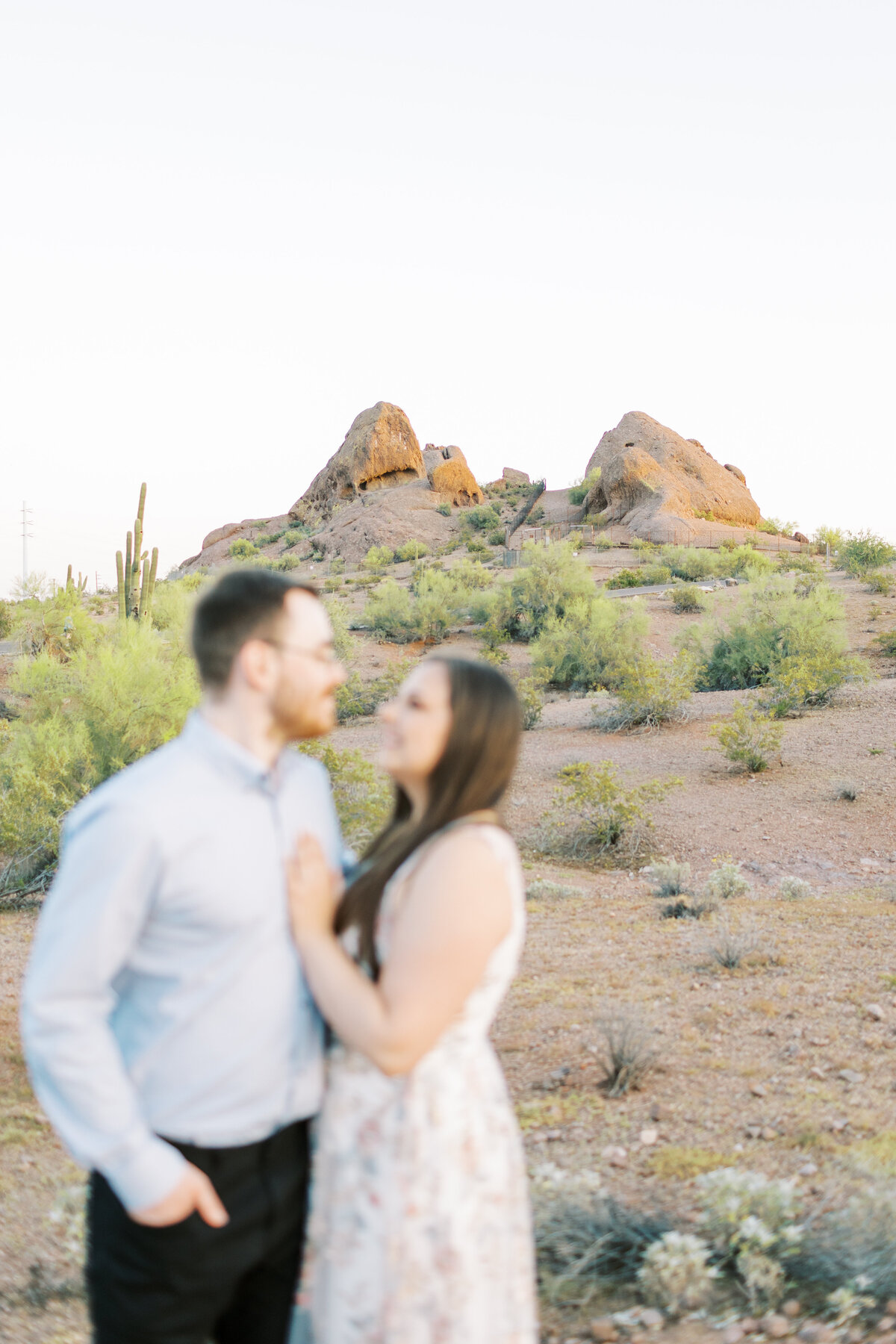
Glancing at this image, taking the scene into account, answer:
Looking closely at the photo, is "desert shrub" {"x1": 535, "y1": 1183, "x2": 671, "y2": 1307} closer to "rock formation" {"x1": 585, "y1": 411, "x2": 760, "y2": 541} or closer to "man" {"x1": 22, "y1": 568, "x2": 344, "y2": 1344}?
"man" {"x1": 22, "y1": 568, "x2": 344, "y2": 1344}

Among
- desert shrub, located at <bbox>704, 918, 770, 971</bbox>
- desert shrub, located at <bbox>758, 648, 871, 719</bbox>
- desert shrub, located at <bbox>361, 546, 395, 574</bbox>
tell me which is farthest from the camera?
desert shrub, located at <bbox>361, 546, 395, 574</bbox>

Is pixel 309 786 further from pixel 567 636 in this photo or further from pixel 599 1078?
pixel 567 636

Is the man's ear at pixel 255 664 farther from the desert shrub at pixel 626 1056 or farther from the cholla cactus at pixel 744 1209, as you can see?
the desert shrub at pixel 626 1056

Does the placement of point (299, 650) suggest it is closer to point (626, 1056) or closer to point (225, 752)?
point (225, 752)

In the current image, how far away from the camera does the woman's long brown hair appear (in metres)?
1.74

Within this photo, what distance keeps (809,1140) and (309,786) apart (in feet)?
10.7

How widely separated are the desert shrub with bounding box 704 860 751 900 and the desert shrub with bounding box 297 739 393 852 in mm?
2798

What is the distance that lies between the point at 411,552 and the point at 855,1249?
4587cm

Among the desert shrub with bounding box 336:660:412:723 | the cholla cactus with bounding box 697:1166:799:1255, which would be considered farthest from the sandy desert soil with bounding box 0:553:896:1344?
the desert shrub with bounding box 336:660:412:723

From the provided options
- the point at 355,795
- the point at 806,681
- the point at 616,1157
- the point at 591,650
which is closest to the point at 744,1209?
the point at 616,1157

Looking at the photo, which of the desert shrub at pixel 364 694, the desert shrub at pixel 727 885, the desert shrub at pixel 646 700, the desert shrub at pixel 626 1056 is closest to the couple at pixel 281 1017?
the desert shrub at pixel 626 1056

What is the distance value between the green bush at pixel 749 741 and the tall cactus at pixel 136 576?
12168mm

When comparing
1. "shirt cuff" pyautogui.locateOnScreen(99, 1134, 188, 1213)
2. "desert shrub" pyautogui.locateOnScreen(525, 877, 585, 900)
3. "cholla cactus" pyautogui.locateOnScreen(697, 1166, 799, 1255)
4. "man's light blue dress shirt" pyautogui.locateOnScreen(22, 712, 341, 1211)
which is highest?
"man's light blue dress shirt" pyautogui.locateOnScreen(22, 712, 341, 1211)

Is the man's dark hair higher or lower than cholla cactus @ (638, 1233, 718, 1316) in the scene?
higher
